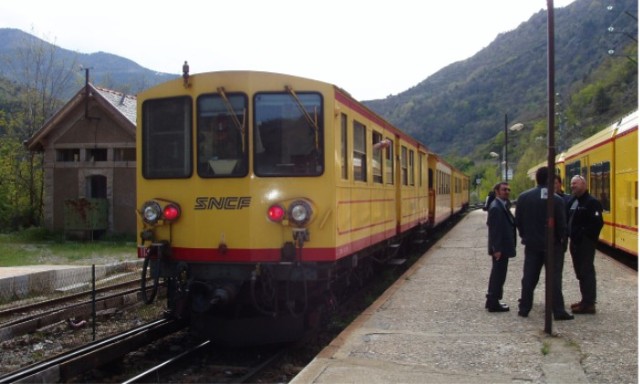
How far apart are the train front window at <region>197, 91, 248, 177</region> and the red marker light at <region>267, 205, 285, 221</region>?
513 mm

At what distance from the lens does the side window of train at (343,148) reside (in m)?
7.95

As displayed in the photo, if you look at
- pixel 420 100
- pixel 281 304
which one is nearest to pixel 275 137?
pixel 281 304

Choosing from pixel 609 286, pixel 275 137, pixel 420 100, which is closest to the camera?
pixel 275 137

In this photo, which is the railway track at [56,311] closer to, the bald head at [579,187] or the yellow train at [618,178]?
the bald head at [579,187]

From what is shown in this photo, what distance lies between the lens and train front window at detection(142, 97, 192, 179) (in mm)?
7793

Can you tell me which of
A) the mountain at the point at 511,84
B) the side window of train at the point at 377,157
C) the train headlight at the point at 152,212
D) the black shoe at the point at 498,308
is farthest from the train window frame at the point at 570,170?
the mountain at the point at 511,84

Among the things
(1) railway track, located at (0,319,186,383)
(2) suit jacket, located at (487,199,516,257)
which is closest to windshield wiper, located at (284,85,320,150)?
Answer: (2) suit jacket, located at (487,199,516,257)

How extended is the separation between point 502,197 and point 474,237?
13727 mm

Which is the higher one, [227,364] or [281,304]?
[281,304]

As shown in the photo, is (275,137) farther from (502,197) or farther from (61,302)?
(61,302)

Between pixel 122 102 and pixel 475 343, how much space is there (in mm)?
23210

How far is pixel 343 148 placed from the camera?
318 inches

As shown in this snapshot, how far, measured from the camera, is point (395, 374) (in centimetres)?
587

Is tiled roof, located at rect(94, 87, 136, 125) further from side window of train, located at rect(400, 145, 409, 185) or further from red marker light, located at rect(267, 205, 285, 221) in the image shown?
red marker light, located at rect(267, 205, 285, 221)
